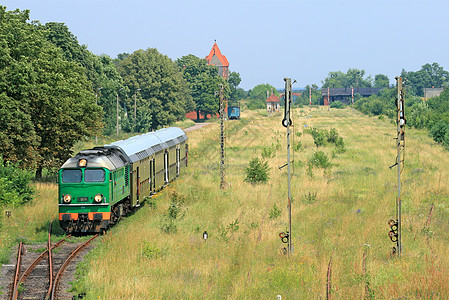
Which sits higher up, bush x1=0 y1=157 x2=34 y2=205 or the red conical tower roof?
the red conical tower roof

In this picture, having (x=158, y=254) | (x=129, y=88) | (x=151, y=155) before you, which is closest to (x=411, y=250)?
(x=158, y=254)

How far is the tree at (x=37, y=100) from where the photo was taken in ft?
92.3

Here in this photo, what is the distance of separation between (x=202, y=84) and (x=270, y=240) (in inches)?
4150

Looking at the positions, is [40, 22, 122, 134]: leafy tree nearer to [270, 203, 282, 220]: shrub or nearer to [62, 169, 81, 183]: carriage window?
[62, 169, 81, 183]: carriage window

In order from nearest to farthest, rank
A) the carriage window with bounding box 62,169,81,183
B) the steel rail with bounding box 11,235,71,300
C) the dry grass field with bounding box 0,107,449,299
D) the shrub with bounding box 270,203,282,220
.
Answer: the steel rail with bounding box 11,235,71,300, the dry grass field with bounding box 0,107,449,299, the carriage window with bounding box 62,169,81,183, the shrub with bounding box 270,203,282,220

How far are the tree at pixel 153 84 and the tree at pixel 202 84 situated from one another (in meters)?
31.1

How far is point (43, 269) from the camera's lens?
52.9 feet

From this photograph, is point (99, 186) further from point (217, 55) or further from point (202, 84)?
point (217, 55)

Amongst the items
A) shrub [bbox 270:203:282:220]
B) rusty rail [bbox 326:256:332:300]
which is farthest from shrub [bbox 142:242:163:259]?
shrub [bbox 270:203:282:220]

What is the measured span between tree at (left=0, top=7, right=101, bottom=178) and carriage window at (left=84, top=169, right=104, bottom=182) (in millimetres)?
9622

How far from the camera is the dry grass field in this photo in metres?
14.0

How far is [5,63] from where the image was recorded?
1109 inches

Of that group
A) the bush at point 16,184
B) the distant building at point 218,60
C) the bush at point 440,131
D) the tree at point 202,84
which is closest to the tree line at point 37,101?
the bush at point 16,184

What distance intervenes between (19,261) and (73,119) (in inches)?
674
